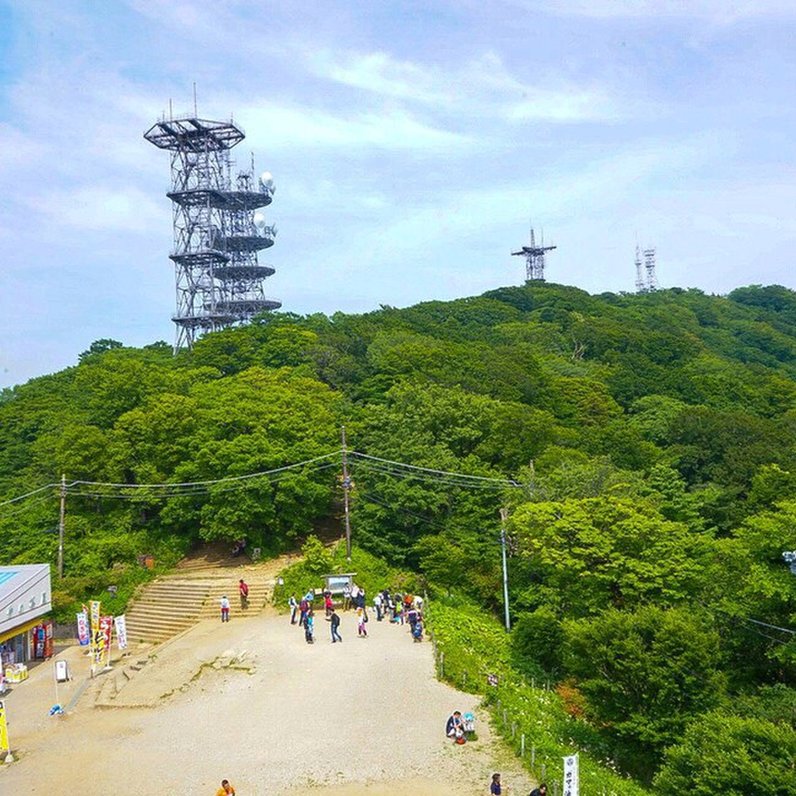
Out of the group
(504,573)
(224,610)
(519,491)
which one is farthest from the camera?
(519,491)

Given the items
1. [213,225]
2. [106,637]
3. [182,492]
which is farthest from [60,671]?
[213,225]

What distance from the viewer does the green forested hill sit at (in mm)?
17203

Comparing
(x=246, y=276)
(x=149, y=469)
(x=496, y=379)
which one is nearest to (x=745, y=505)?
(x=496, y=379)

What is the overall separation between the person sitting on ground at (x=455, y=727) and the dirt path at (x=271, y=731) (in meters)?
0.19

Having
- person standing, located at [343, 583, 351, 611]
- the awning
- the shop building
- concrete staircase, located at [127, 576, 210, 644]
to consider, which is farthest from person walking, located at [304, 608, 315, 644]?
the awning

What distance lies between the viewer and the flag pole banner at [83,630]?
24391 millimetres

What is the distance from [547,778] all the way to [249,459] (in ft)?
60.5

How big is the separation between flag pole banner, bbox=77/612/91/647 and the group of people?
6.43 meters

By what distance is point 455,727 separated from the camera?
1550 cm

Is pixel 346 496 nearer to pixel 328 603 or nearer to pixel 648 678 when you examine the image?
pixel 328 603

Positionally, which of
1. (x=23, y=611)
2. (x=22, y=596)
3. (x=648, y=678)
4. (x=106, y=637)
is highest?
(x=22, y=596)

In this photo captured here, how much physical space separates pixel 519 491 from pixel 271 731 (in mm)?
13377

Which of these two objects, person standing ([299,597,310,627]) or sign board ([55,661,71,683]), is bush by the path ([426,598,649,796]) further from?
sign board ([55,661,71,683])

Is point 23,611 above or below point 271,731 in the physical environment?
above
